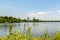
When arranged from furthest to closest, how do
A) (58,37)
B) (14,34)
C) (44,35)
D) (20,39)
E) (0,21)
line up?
(0,21) < (58,37) < (44,35) < (14,34) < (20,39)

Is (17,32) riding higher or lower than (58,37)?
higher

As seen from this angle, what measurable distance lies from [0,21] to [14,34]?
291ft

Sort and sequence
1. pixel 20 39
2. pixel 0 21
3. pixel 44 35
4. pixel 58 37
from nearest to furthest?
pixel 20 39 → pixel 44 35 → pixel 58 37 → pixel 0 21

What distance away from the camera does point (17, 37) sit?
158 inches

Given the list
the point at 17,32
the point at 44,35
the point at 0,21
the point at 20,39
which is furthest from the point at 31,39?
the point at 0,21

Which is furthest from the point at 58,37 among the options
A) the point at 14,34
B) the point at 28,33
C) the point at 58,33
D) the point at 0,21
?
the point at 0,21

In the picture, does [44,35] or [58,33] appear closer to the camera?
[44,35]

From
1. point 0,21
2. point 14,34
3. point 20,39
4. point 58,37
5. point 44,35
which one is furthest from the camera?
point 0,21

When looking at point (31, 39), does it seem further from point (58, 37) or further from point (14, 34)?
point (58, 37)

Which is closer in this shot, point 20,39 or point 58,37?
point 20,39

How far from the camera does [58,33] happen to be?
6355 millimetres

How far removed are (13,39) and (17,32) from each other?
43 centimetres

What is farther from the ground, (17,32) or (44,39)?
(17,32)

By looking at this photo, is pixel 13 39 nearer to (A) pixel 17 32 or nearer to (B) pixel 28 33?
(A) pixel 17 32
